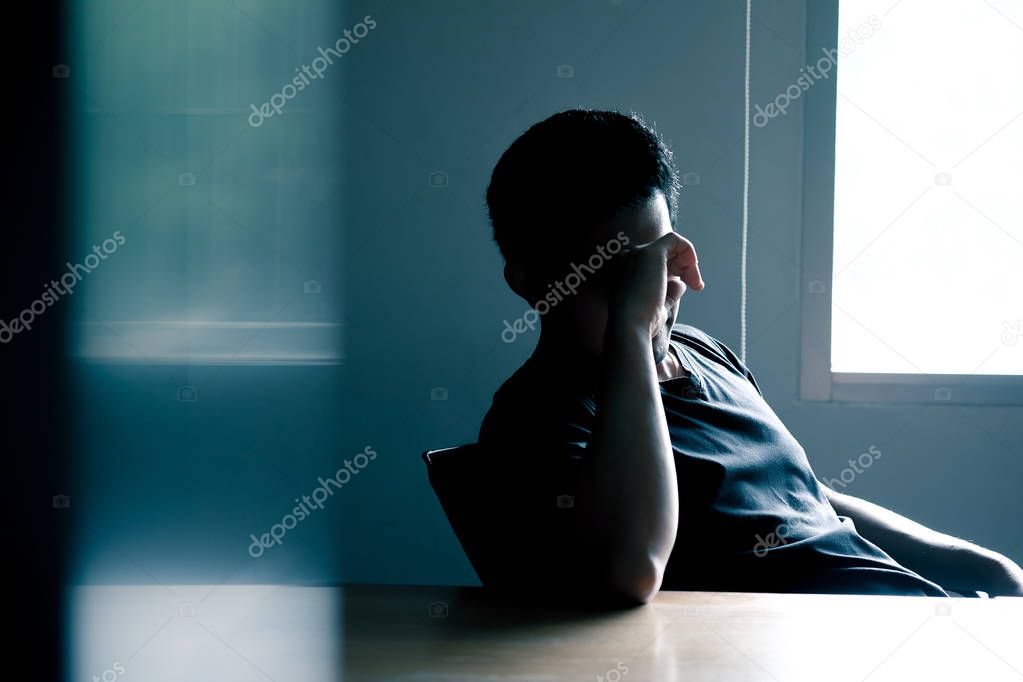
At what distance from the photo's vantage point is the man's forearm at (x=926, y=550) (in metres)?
1.09

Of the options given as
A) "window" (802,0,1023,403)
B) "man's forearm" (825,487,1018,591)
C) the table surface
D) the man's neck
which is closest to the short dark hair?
the man's neck

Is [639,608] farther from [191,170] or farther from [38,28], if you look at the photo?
[38,28]

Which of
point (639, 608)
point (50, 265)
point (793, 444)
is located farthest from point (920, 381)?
point (50, 265)

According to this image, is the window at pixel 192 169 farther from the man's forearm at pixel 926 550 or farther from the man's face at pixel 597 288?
the man's forearm at pixel 926 550

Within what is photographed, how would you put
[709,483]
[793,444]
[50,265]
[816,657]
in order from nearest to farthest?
[816,657], [709,483], [793,444], [50,265]

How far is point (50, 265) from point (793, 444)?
1.91m

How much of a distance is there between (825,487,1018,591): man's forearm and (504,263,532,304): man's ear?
63 centimetres

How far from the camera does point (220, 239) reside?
2023mm

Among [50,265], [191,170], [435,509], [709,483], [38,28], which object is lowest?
[435,509]

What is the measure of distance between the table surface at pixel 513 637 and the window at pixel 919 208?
1434 mm

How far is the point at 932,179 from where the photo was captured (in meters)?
2.05

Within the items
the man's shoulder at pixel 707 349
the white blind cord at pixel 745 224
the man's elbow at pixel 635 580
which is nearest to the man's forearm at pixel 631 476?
the man's elbow at pixel 635 580

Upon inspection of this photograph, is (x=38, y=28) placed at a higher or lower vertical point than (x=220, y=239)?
higher

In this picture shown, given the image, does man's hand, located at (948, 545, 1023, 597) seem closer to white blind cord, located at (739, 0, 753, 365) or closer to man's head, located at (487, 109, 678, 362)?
man's head, located at (487, 109, 678, 362)
